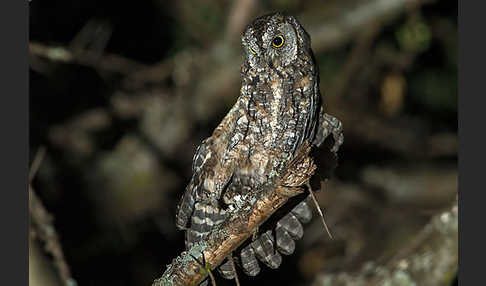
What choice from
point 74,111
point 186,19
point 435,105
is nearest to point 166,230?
point 74,111

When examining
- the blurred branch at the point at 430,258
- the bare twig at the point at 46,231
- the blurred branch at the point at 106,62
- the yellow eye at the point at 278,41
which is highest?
the yellow eye at the point at 278,41

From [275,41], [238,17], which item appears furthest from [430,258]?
[238,17]

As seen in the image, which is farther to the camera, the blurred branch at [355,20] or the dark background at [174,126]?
the dark background at [174,126]

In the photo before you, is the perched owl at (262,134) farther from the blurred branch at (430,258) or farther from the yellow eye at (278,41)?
the blurred branch at (430,258)

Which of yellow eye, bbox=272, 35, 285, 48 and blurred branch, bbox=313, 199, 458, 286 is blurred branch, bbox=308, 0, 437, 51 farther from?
yellow eye, bbox=272, 35, 285, 48

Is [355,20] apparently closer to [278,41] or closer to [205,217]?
[278,41]

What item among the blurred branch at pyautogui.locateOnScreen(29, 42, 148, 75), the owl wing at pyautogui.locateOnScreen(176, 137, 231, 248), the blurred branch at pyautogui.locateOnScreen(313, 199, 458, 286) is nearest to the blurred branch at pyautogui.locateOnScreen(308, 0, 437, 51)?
the blurred branch at pyautogui.locateOnScreen(29, 42, 148, 75)

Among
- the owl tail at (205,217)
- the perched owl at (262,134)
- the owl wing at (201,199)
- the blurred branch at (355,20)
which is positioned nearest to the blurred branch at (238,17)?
the blurred branch at (355,20)

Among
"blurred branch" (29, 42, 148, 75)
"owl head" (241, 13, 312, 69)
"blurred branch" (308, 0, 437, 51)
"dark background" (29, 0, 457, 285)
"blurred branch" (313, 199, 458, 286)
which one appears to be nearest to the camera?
"owl head" (241, 13, 312, 69)
